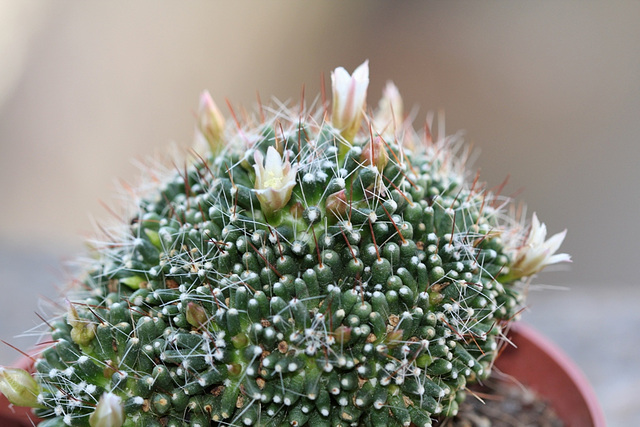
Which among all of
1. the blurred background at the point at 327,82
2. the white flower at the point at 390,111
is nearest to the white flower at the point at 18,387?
the white flower at the point at 390,111

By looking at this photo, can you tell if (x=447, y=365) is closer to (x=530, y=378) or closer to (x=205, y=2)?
(x=530, y=378)

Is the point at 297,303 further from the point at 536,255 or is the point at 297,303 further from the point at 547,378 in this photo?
the point at 547,378

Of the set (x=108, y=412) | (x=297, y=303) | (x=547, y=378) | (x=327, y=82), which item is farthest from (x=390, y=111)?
(x=327, y=82)

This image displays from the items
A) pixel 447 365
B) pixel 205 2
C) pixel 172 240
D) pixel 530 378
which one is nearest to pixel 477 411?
pixel 530 378

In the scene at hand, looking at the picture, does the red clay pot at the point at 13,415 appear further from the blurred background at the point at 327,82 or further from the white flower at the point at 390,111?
the blurred background at the point at 327,82

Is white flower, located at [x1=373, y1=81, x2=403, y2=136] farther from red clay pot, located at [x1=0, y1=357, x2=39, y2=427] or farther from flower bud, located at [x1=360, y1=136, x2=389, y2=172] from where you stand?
red clay pot, located at [x1=0, y1=357, x2=39, y2=427]

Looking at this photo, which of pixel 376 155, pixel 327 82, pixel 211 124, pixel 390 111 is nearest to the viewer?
pixel 376 155
